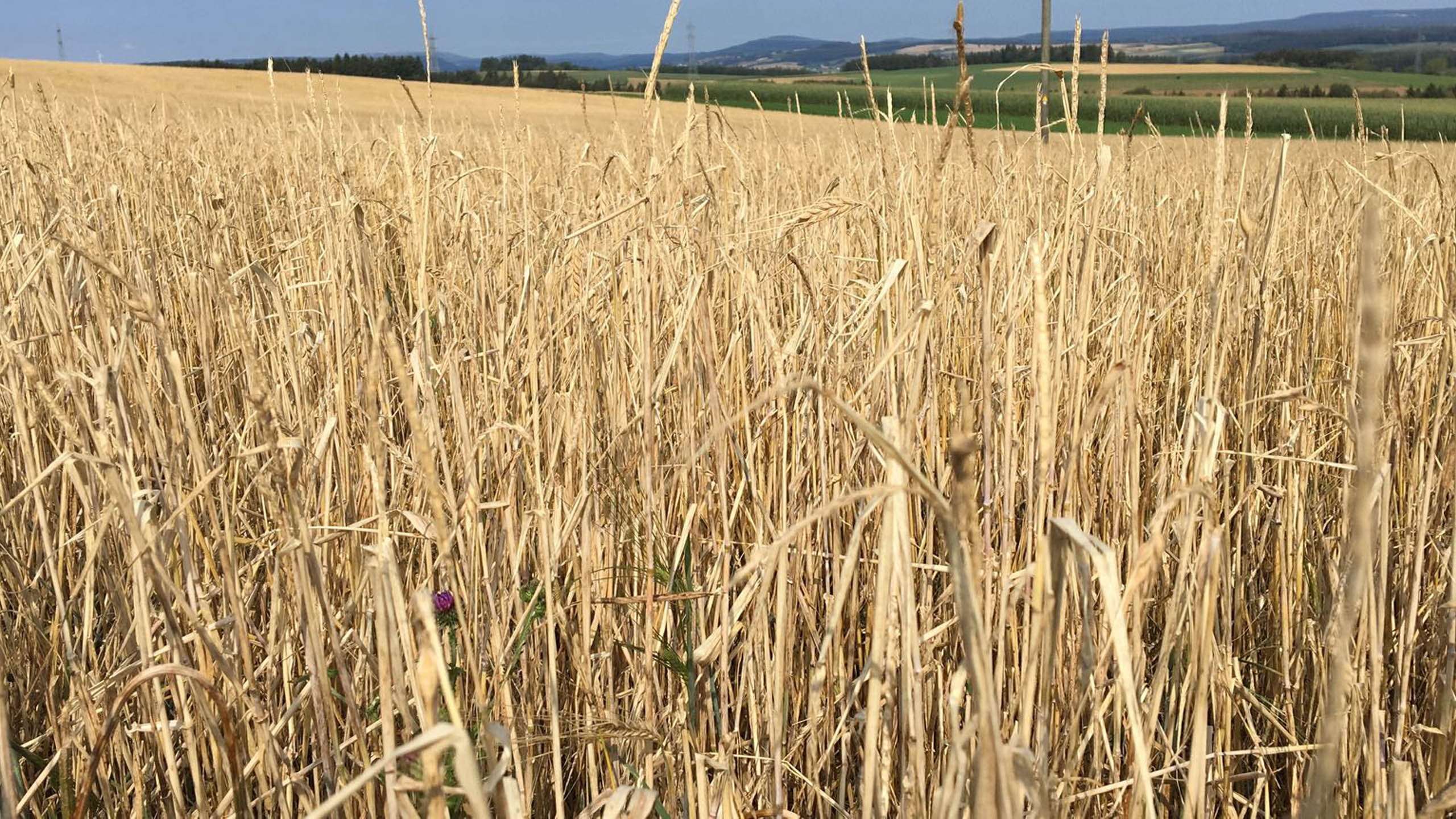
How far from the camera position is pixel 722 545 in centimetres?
108

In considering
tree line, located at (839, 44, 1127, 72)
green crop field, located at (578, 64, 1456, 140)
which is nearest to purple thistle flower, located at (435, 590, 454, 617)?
green crop field, located at (578, 64, 1456, 140)

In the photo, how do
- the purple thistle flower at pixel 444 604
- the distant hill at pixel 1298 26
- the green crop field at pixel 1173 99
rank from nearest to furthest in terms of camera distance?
the purple thistle flower at pixel 444 604 < the green crop field at pixel 1173 99 < the distant hill at pixel 1298 26

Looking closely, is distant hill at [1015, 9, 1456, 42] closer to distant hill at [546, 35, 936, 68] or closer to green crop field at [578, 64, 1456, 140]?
distant hill at [546, 35, 936, 68]

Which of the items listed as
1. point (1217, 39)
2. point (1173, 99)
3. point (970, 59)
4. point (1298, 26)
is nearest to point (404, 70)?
point (1173, 99)

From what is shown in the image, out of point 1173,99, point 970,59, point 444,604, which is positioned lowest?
point 444,604

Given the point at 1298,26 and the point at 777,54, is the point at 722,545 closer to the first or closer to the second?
the point at 777,54

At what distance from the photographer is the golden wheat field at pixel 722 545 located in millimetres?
684

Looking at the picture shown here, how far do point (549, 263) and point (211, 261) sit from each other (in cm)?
38

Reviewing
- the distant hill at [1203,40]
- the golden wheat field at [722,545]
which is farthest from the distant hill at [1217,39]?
the golden wheat field at [722,545]

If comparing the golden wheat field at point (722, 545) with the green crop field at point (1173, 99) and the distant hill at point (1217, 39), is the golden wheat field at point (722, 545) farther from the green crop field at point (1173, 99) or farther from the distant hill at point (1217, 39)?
the distant hill at point (1217, 39)

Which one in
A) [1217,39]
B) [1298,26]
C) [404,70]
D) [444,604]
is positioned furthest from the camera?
[1298,26]

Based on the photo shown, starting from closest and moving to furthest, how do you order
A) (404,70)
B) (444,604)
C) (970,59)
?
(444,604) < (404,70) < (970,59)

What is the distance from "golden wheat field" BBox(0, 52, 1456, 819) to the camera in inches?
26.9

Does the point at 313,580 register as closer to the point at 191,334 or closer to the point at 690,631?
the point at 690,631
